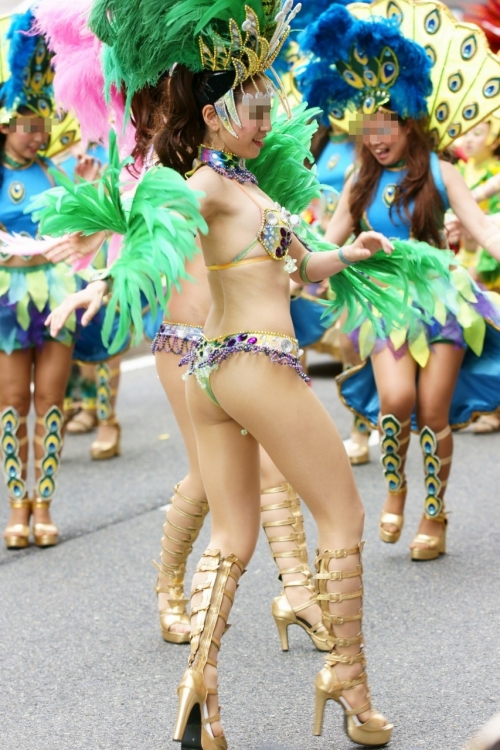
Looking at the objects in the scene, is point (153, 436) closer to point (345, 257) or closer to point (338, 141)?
point (338, 141)

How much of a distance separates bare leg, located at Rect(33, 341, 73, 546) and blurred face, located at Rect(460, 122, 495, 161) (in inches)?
129

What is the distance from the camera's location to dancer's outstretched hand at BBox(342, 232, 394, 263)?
2.96 metres

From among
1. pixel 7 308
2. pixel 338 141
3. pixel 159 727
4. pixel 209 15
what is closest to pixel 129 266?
pixel 209 15

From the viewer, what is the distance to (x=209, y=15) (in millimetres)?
2768

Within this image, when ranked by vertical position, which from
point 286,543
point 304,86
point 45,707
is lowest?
point 45,707

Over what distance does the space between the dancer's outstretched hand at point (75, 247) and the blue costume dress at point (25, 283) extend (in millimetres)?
1888

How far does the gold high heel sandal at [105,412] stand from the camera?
7039 millimetres

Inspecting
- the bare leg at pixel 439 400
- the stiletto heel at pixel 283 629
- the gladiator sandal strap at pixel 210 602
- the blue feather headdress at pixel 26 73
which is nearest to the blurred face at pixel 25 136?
the blue feather headdress at pixel 26 73

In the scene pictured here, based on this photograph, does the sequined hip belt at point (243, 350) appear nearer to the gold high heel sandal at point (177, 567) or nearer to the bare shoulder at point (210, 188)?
the bare shoulder at point (210, 188)

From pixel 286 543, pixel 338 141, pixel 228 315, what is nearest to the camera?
pixel 228 315

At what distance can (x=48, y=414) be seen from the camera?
5.26 metres

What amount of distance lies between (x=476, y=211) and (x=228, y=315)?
1849 millimetres

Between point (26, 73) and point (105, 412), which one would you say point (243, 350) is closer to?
point (26, 73)

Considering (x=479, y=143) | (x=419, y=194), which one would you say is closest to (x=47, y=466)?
(x=419, y=194)
